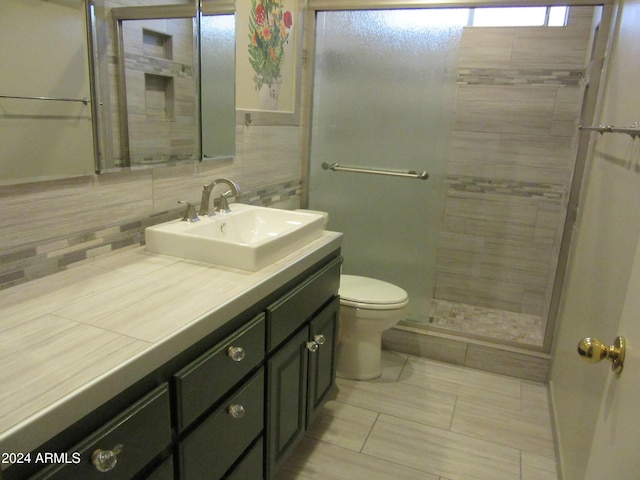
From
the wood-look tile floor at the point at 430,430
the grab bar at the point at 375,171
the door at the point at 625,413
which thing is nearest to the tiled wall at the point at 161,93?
the grab bar at the point at 375,171

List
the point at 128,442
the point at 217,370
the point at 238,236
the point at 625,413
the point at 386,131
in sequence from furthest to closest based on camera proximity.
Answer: the point at 386,131, the point at 238,236, the point at 217,370, the point at 128,442, the point at 625,413

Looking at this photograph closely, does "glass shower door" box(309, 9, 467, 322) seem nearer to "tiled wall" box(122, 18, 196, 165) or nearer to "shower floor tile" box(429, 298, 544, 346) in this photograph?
"shower floor tile" box(429, 298, 544, 346)

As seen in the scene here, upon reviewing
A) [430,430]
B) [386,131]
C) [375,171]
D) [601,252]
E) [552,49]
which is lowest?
[430,430]

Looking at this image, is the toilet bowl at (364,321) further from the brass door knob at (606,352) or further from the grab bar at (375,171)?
the brass door knob at (606,352)

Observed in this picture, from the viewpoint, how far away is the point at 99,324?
3.49 feet

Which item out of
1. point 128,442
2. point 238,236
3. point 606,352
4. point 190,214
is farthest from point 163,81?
point 606,352

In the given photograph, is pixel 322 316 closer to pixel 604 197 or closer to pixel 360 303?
pixel 360 303

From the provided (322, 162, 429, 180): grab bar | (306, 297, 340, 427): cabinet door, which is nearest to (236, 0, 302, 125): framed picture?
(322, 162, 429, 180): grab bar

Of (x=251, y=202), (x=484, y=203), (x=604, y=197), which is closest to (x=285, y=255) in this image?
Answer: (x=251, y=202)

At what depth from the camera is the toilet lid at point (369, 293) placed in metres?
2.39

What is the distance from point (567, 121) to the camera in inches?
118

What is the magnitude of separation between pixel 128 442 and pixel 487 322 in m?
2.68

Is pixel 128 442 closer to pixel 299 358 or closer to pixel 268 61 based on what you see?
pixel 299 358

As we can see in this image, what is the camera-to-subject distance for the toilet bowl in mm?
2395
